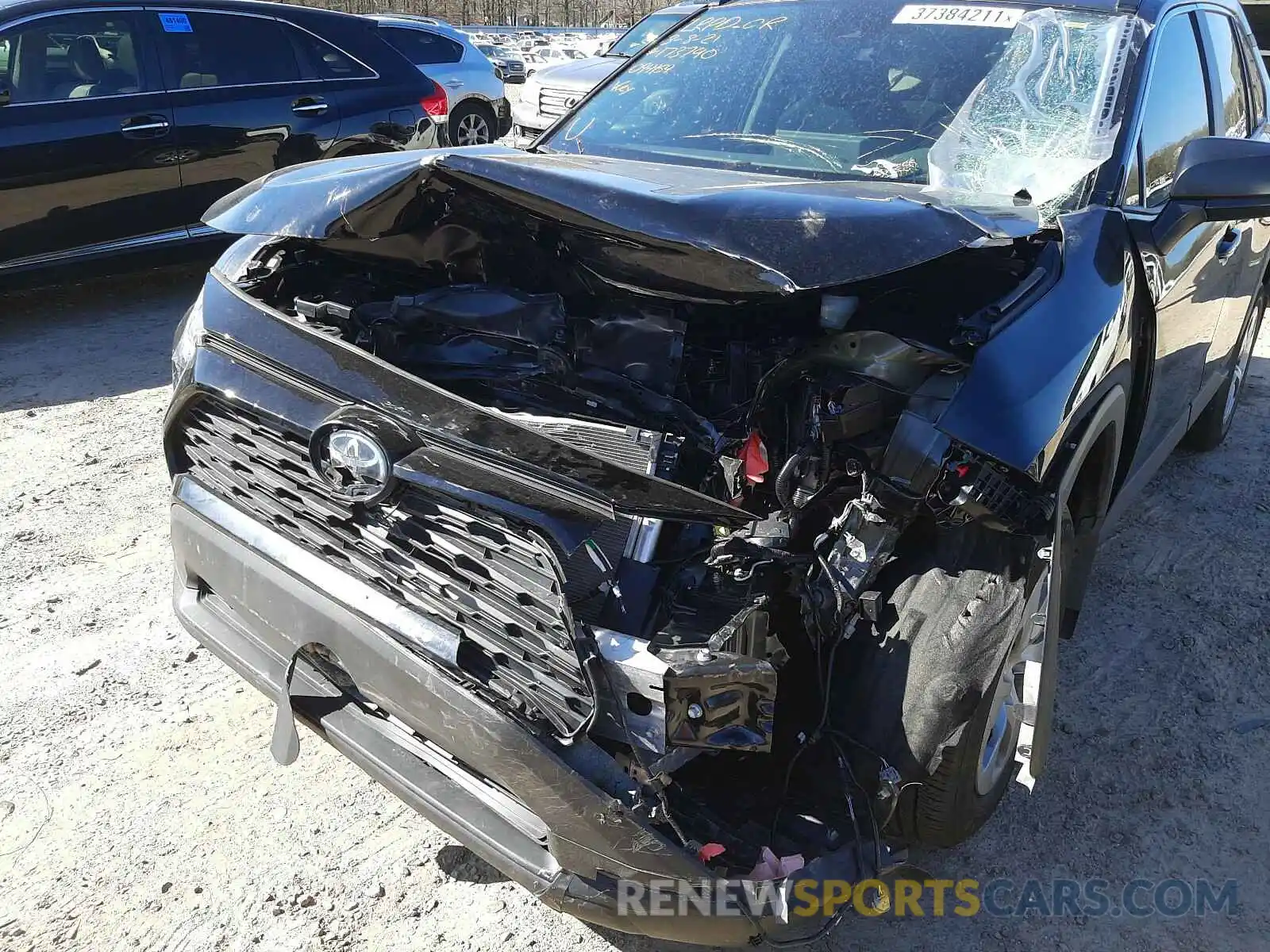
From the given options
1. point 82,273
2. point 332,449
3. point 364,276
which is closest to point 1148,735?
point 332,449

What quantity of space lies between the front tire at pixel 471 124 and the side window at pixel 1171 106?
6.53m

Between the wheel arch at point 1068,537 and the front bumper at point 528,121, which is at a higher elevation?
the wheel arch at point 1068,537

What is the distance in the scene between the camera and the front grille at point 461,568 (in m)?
1.77

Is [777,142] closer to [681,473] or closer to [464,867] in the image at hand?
[681,473]

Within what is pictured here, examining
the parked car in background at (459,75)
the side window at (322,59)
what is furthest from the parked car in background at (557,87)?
the side window at (322,59)

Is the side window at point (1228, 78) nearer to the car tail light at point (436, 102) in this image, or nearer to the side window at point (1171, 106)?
the side window at point (1171, 106)

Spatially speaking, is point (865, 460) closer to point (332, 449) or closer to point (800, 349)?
point (800, 349)

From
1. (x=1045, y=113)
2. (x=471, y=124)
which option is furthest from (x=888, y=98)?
(x=471, y=124)

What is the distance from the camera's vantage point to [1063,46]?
286 centimetres

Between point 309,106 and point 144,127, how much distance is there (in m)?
1.08

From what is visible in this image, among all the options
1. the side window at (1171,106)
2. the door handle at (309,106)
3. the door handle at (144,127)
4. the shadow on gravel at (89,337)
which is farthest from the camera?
the door handle at (309,106)

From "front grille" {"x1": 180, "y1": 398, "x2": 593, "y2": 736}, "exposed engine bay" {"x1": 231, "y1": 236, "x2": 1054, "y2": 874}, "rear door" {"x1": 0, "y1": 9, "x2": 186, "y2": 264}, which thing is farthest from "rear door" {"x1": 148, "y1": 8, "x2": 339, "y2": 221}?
"front grille" {"x1": 180, "y1": 398, "x2": 593, "y2": 736}

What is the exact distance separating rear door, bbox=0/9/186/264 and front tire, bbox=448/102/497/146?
10.6 feet

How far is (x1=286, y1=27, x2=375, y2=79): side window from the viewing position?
259 inches
